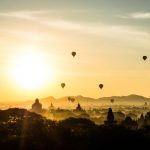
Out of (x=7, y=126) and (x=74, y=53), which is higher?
(x=74, y=53)

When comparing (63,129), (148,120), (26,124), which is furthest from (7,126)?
(148,120)

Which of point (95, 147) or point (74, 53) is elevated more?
point (74, 53)

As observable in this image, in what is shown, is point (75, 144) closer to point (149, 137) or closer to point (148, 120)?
point (149, 137)

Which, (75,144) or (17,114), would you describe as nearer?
(75,144)

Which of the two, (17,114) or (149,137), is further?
(17,114)

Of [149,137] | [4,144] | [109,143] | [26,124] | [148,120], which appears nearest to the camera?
[4,144]

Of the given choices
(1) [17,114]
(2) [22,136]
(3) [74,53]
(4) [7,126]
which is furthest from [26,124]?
(3) [74,53]

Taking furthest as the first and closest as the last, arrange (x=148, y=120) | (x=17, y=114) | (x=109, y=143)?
(x=148, y=120)
(x=17, y=114)
(x=109, y=143)

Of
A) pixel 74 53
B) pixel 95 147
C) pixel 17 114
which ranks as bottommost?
pixel 95 147

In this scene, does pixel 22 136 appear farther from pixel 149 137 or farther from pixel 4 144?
pixel 149 137
